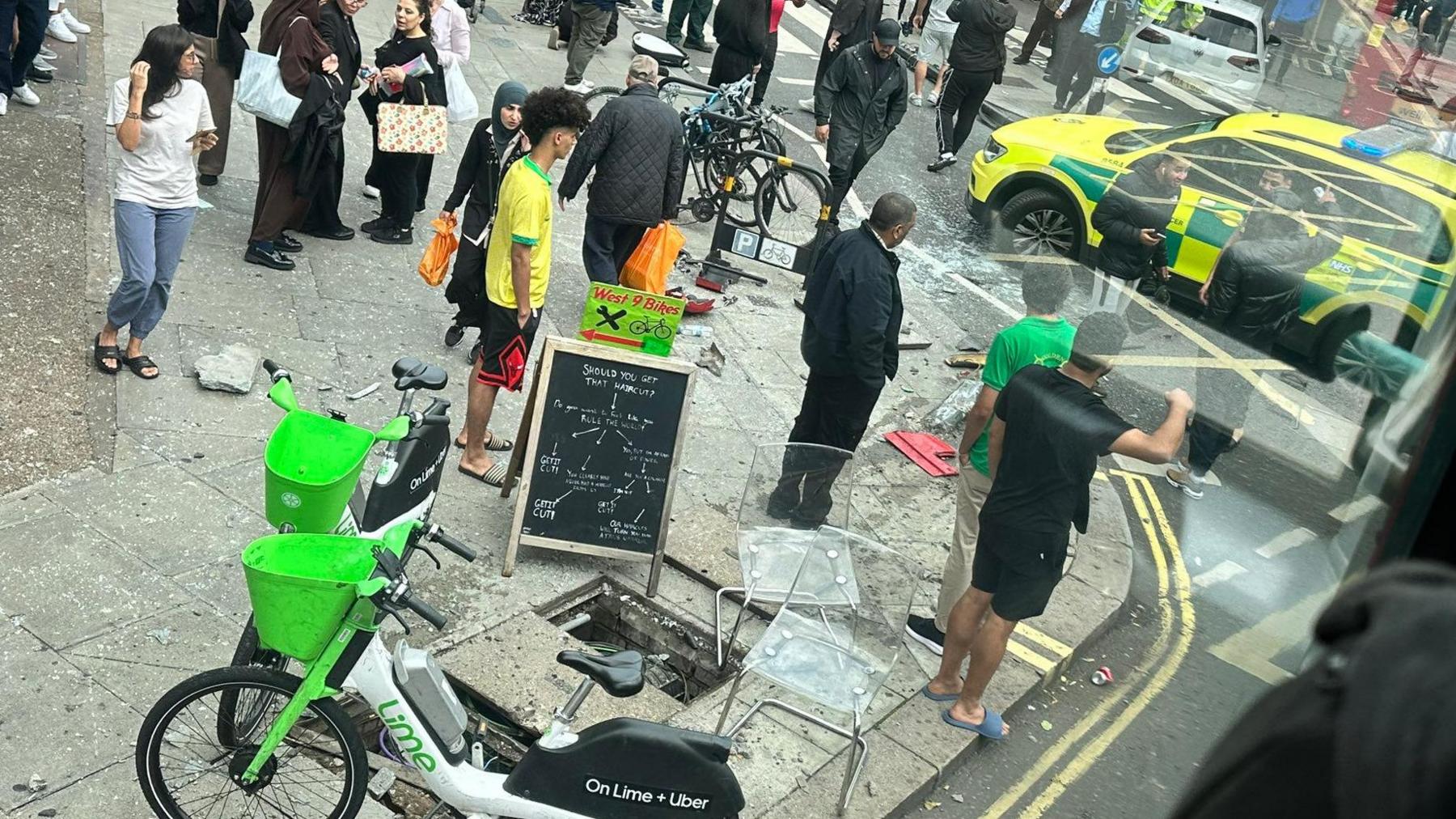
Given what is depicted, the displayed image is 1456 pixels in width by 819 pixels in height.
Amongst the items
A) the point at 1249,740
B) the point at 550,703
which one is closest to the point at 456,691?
the point at 550,703

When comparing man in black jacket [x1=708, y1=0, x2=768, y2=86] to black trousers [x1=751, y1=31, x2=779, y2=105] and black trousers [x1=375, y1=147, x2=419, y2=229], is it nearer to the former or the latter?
black trousers [x1=751, y1=31, x2=779, y2=105]

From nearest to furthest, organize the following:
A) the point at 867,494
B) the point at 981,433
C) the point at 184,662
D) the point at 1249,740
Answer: the point at 1249,740 < the point at 184,662 < the point at 981,433 < the point at 867,494

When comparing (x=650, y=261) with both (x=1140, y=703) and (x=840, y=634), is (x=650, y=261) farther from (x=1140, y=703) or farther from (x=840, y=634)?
(x=1140, y=703)

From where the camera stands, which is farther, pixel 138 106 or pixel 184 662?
pixel 138 106

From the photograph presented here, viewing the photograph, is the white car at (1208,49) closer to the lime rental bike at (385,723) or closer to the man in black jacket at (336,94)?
the lime rental bike at (385,723)

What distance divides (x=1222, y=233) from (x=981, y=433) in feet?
12.4

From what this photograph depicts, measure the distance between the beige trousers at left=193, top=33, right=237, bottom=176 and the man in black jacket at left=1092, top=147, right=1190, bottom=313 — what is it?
7.49 m

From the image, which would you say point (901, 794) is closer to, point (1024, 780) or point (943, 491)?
point (1024, 780)

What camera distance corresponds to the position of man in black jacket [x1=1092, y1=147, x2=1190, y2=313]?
2.50 meters

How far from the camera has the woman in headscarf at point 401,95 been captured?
9109 millimetres

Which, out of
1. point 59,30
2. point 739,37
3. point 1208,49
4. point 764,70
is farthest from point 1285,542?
point 764,70

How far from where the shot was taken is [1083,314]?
3559 millimetres

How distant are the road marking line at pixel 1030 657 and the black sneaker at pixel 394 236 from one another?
17.7 feet

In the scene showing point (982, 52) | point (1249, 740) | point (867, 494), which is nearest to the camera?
point (1249, 740)
